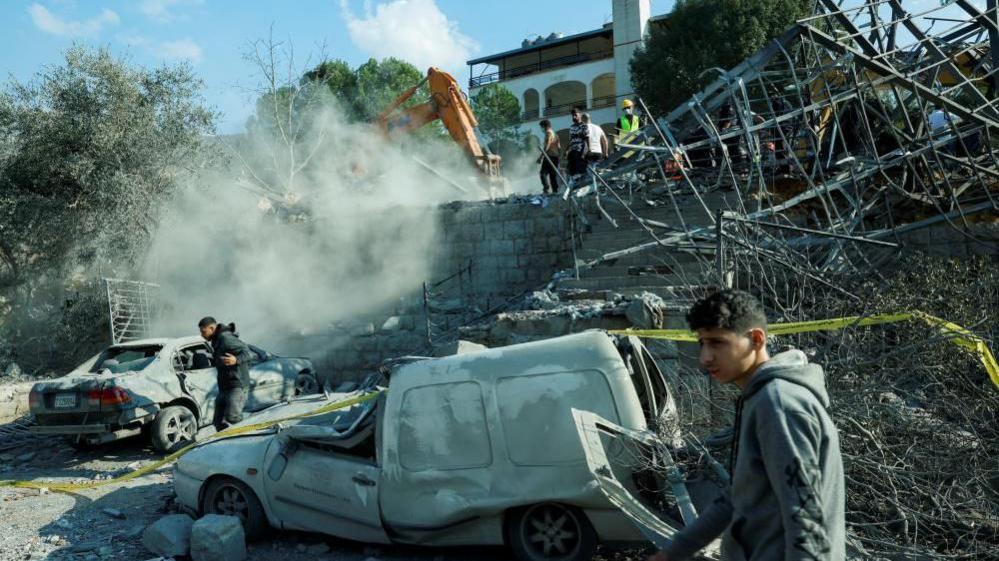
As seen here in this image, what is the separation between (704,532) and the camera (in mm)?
2400

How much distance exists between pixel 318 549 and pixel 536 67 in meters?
44.9

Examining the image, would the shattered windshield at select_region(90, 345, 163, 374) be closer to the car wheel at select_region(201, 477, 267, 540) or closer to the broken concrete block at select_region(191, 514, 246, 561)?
the car wheel at select_region(201, 477, 267, 540)

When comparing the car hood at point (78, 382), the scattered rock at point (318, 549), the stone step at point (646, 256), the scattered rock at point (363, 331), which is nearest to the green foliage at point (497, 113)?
the scattered rock at point (363, 331)

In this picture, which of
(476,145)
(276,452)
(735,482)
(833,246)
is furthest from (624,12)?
(735,482)

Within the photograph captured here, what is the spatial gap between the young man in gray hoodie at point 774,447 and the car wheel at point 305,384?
30.7ft

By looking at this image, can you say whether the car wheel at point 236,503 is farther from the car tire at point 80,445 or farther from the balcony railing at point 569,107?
the balcony railing at point 569,107

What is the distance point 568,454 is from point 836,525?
279cm

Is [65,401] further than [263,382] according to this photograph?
No

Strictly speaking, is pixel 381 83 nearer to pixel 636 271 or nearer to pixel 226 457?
pixel 636 271

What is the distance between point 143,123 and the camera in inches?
593

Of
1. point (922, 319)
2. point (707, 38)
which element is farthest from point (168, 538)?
point (707, 38)

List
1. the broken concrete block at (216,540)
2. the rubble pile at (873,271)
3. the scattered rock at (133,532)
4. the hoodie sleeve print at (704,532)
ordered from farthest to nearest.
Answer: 1. the scattered rock at (133,532)
2. the broken concrete block at (216,540)
3. the rubble pile at (873,271)
4. the hoodie sleeve print at (704,532)

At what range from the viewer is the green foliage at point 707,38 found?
27406mm

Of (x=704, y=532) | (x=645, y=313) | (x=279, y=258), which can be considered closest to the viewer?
(x=704, y=532)
